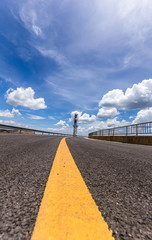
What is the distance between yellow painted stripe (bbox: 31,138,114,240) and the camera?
1.87 ft

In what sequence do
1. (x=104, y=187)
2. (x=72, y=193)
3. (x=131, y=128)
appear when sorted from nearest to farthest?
(x=72, y=193) → (x=104, y=187) → (x=131, y=128)

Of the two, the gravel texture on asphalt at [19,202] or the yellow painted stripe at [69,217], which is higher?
the yellow painted stripe at [69,217]

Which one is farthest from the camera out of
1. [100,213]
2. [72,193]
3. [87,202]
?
[72,193]

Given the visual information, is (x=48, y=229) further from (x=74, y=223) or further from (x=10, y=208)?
(x=10, y=208)

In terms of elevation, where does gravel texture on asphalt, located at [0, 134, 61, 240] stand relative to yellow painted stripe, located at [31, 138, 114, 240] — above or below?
below

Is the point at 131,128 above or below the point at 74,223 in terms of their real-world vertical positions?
above

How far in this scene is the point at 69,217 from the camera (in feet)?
2.26

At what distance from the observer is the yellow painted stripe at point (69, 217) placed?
57cm

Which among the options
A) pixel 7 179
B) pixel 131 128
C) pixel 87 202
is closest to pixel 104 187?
pixel 87 202

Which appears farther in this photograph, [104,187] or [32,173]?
[32,173]

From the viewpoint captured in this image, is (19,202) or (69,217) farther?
(19,202)

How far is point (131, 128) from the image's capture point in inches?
512

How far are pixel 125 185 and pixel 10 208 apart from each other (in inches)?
37.2

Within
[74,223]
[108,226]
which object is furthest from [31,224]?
[108,226]
